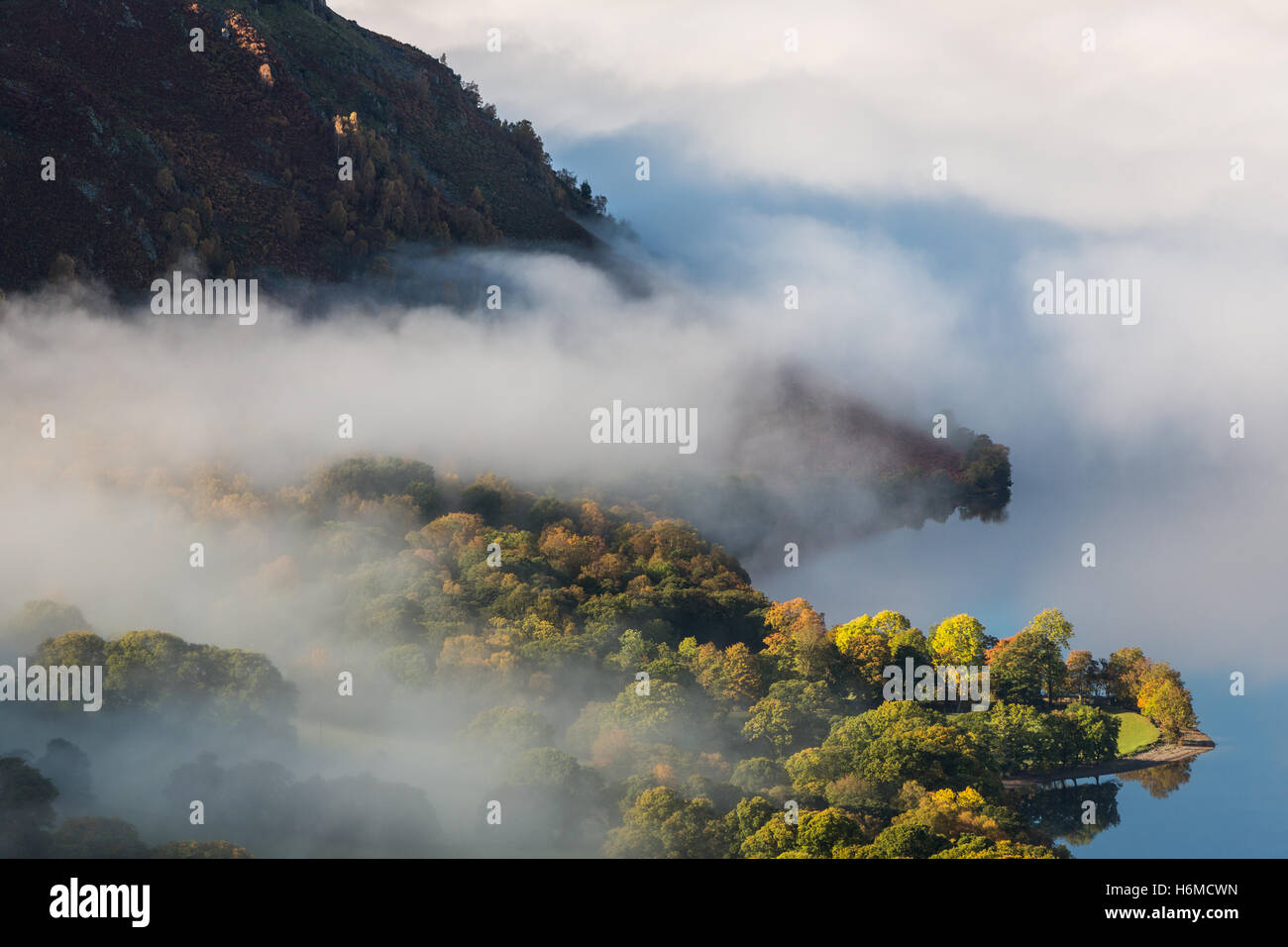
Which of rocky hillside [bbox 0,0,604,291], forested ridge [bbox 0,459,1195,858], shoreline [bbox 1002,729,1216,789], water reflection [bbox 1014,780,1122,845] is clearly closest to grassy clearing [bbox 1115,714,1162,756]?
shoreline [bbox 1002,729,1216,789]

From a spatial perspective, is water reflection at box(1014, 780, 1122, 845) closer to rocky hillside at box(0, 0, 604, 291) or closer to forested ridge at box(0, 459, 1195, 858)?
forested ridge at box(0, 459, 1195, 858)

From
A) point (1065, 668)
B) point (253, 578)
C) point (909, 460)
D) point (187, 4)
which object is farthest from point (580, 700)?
point (187, 4)

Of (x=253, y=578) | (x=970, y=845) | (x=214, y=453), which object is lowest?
(x=970, y=845)

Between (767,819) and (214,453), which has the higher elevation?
(214,453)

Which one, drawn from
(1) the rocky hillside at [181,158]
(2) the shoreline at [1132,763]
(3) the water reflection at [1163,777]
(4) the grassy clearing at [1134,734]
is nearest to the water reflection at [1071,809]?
(2) the shoreline at [1132,763]

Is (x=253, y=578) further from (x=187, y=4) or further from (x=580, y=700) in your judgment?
(x=187, y=4)
